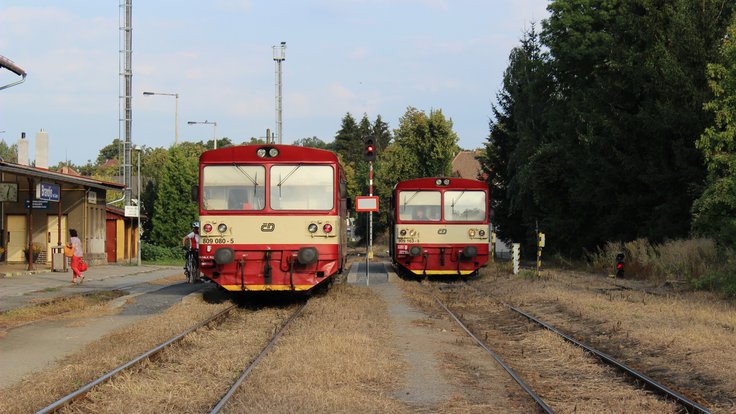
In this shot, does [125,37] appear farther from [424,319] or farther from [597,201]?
[424,319]

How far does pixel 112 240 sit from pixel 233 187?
27.7m

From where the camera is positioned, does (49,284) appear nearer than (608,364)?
No

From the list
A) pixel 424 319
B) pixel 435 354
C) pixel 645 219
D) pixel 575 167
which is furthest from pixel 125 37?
pixel 435 354

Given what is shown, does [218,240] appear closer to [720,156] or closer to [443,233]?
[443,233]

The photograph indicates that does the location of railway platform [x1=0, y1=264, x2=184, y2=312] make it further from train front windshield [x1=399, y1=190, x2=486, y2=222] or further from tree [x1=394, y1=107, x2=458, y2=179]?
tree [x1=394, y1=107, x2=458, y2=179]

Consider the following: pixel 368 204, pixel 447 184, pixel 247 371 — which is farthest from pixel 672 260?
pixel 247 371

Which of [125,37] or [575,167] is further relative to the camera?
[125,37]

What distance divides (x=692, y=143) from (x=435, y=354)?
18.2m

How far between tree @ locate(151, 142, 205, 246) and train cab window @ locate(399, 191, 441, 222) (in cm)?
2565

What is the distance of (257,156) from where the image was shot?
50.2 feet

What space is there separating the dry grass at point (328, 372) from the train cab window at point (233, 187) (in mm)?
3121

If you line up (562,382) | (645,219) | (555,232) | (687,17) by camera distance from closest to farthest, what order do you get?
(562,382), (687,17), (645,219), (555,232)

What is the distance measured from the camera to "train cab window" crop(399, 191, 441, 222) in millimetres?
23625

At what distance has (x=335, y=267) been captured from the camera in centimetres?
1516
